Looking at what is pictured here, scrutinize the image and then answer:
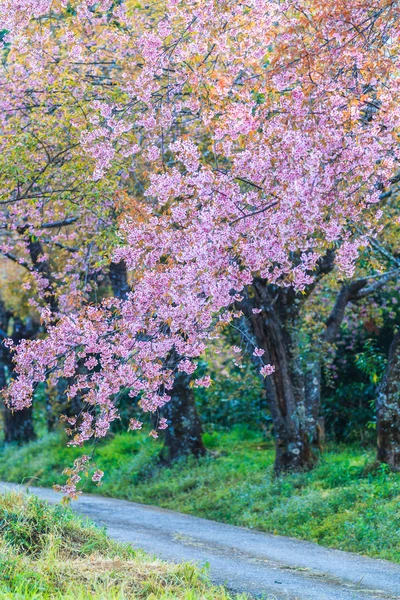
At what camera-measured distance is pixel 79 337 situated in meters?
→ 9.22

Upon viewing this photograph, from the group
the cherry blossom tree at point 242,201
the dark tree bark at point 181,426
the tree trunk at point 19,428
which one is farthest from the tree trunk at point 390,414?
the tree trunk at point 19,428

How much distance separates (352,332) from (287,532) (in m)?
7.96

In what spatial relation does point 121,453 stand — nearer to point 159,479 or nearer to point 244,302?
point 159,479

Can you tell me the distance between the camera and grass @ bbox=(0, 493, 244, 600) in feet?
24.4

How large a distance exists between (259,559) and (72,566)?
120 inches

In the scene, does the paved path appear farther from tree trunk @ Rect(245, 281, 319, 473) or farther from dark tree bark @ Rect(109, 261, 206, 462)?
dark tree bark @ Rect(109, 261, 206, 462)

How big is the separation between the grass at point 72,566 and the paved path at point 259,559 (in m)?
0.82

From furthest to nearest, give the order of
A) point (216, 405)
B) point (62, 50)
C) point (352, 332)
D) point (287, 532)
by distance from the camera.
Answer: point (216, 405)
point (352, 332)
point (62, 50)
point (287, 532)

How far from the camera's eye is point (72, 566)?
321 inches

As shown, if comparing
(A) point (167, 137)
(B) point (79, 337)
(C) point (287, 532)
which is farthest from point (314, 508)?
(A) point (167, 137)

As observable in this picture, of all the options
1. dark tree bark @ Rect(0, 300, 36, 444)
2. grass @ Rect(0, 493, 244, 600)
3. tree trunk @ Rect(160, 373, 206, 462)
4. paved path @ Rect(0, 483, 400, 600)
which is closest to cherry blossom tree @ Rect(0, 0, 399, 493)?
grass @ Rect(0, 493, 244, 600)

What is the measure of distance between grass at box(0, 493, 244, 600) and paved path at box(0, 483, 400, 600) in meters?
0.82

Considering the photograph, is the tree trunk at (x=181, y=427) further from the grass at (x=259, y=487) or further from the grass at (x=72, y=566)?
the grass at (x=72, y=566)

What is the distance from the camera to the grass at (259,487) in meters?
11.8
